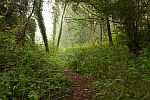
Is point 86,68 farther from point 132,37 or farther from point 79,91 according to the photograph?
point 79,91

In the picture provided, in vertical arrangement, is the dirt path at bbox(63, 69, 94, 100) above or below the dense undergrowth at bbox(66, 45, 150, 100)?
below

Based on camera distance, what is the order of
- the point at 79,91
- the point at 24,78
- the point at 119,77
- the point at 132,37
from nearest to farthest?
the point at 119,77 < the point at 24,78 < the point at 79,91 < the point at 132,37

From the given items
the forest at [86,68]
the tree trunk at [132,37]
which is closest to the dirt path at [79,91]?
the forest at [86,68]

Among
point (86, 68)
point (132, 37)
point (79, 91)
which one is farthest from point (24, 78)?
point (132, 37)

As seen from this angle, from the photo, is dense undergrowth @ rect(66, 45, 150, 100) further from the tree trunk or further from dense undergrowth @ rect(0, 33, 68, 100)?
dense undergrowth @ rect(0, 33, 68, 100)

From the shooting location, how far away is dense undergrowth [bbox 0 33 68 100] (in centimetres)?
718

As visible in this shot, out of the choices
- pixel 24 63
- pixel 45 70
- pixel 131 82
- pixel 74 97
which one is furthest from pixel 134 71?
pixel 24 63

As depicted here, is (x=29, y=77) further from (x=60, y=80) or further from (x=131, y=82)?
(x=131, y=82)

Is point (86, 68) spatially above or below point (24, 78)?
below

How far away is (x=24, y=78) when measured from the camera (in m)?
7.79

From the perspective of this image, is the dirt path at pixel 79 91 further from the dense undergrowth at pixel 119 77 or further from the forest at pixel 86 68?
the dense undergrowth at pixel 119 77

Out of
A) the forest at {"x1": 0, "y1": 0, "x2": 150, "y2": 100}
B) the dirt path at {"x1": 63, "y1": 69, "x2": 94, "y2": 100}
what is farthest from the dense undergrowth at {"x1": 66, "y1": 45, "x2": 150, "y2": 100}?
the dirt path at {"x1": 63, "y1": 69, "x2": 94, "y2": 100}

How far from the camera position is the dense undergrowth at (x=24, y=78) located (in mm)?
7176

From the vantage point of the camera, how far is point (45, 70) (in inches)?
378
